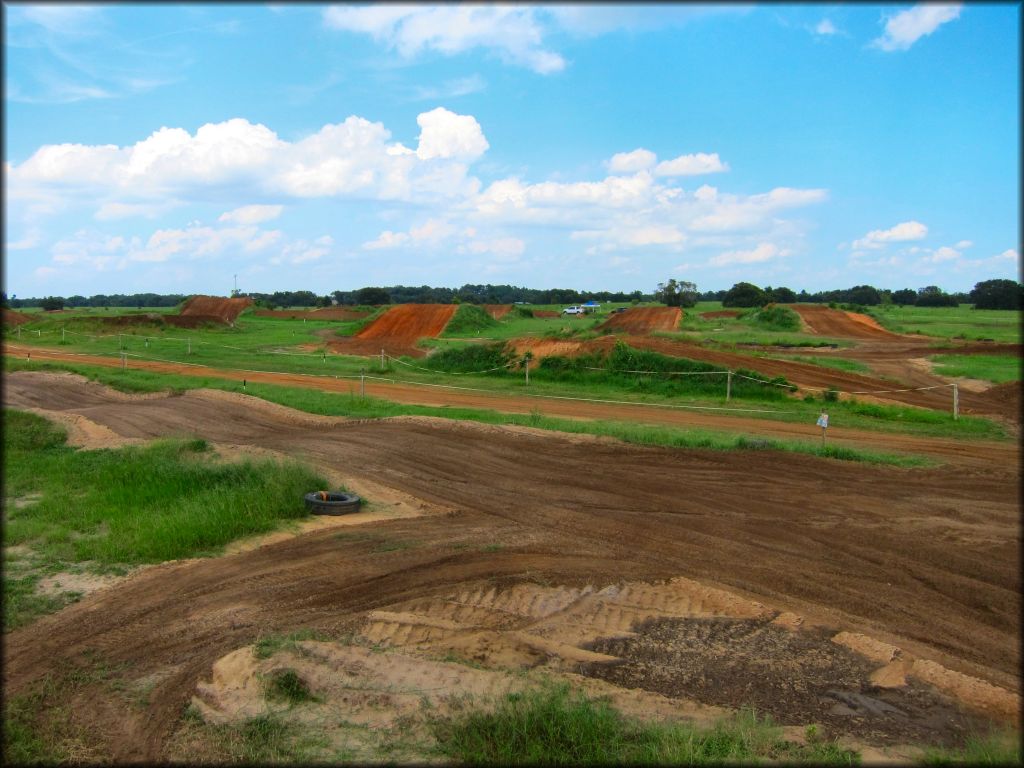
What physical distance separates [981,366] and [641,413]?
15093mm

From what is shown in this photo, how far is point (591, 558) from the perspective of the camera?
9.42 meters

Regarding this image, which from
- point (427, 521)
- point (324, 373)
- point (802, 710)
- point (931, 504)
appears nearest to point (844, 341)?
point (324, 373)

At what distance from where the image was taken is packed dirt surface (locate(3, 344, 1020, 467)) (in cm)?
1553

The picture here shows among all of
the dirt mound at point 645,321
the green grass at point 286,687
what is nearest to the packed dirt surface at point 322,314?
the dirt mound at point 645,321

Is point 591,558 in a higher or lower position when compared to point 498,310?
lower

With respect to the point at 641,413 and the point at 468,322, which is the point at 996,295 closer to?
the point at 641,413

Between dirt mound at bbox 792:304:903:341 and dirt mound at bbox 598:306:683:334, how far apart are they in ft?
29.1

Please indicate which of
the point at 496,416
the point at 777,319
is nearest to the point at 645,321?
the point at 777,319

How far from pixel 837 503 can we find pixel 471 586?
604 centimetres

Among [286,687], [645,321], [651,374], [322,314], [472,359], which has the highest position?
[322,314]

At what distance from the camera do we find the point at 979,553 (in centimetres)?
907

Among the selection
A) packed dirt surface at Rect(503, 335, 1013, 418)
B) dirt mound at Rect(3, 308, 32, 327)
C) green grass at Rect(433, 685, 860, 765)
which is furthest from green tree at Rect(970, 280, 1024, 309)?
dirt mound at Rect(3, 308, 32, 327)

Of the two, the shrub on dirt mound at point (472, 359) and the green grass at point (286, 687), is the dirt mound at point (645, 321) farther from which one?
the green grass at point (286, 687)

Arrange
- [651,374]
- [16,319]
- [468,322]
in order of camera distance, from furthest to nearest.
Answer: [16,319] < [468,322] < [651,374]
